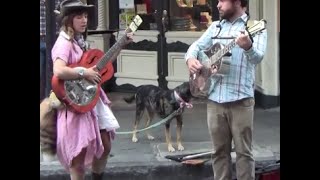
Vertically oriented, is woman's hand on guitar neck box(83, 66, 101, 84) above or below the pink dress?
above

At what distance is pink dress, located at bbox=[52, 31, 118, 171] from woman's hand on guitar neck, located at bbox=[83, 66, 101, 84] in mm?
120

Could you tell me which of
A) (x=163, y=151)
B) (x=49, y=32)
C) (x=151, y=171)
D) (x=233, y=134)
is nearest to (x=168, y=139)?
(x=163, y=151)

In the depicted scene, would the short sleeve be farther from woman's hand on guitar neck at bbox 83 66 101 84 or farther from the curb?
the curb

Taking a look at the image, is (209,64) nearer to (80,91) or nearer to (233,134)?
(233,134)

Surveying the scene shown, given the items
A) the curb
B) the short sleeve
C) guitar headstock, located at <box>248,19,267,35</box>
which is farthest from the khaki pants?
the curb

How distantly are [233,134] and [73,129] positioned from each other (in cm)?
110

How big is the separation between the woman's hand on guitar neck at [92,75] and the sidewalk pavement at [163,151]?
4.94 feet

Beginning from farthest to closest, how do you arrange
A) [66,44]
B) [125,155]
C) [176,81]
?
[176,81] → [125,155] → [66,44]

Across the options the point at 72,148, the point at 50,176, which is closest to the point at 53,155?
the point at 72,148

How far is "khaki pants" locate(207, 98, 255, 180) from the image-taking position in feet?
15.1
